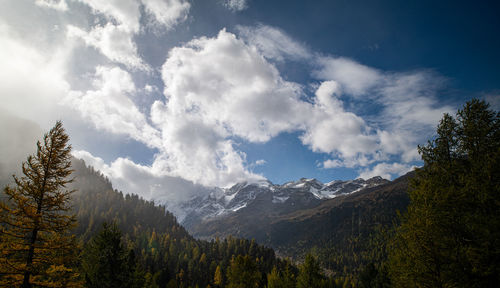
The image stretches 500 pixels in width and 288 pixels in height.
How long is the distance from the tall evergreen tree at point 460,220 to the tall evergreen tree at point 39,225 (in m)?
20.0

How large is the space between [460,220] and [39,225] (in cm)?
2502

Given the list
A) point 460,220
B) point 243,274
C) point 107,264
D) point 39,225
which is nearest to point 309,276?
point 243,274

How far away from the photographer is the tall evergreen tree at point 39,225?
1284 cm

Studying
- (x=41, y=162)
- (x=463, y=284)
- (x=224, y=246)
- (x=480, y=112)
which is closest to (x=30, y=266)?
(x=41, y=162)

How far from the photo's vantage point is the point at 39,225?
45.3 feet

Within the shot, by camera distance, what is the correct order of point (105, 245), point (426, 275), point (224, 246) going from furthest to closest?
point (224, 246)
point (105, 245)
point (426, 275)

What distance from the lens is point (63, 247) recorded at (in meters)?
14.2

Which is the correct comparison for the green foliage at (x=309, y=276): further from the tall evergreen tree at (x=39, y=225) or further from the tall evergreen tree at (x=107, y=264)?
the tall evergreen tree at (x=39, y=225)

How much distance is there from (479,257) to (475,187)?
12.5 ft

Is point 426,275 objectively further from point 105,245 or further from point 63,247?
point 105,245

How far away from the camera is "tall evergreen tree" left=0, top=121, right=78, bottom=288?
42.1ft

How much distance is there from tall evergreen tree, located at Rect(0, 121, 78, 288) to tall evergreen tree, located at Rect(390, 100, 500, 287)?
20.0m

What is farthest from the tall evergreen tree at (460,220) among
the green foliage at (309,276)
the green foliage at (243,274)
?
the green foliage at (243,274)

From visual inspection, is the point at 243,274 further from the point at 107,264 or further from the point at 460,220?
the point at 460,220
